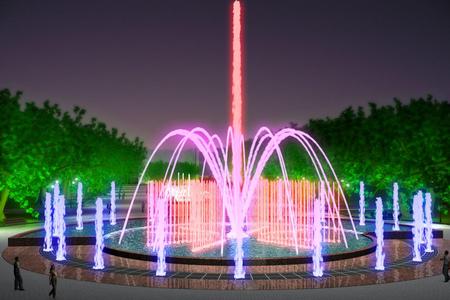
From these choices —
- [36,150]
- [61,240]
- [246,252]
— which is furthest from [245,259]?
[36,150]

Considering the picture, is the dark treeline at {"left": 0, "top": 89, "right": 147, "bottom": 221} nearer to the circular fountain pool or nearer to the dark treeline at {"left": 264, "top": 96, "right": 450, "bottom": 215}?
the circular fountain pool

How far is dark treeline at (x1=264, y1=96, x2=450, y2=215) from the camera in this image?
4059 centimetres

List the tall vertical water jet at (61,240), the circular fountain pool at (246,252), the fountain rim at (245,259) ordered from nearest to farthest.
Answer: the fountain rim at (245,259), the circular fountain pool at (246,252), the tall vertical water jet at (61,240)

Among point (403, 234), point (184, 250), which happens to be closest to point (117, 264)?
point (184, 250)

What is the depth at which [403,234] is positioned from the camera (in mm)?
30328

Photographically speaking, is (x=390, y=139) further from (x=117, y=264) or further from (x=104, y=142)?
(x=104, y=142)

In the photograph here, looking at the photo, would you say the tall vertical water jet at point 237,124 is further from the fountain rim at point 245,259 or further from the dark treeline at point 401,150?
the dark treeline at point 401,150

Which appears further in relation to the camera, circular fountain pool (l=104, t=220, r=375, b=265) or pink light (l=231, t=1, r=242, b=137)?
pink light (l=231, t=1, r=242, b=137)

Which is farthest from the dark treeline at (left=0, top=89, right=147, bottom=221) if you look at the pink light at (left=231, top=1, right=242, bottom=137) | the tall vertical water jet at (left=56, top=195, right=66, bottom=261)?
the pink light at (left=231, top=1, right=242, bottom=137)

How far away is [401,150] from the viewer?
42812 millimetres

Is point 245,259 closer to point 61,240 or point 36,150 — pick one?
point 61,240

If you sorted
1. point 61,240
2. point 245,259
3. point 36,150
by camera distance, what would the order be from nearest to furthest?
point 245,259, point 61,240, point 36,150

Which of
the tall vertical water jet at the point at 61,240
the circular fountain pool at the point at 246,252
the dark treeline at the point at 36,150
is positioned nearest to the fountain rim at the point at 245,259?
the circular fountain pool at the point at 246,252

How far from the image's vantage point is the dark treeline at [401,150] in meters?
40.6
